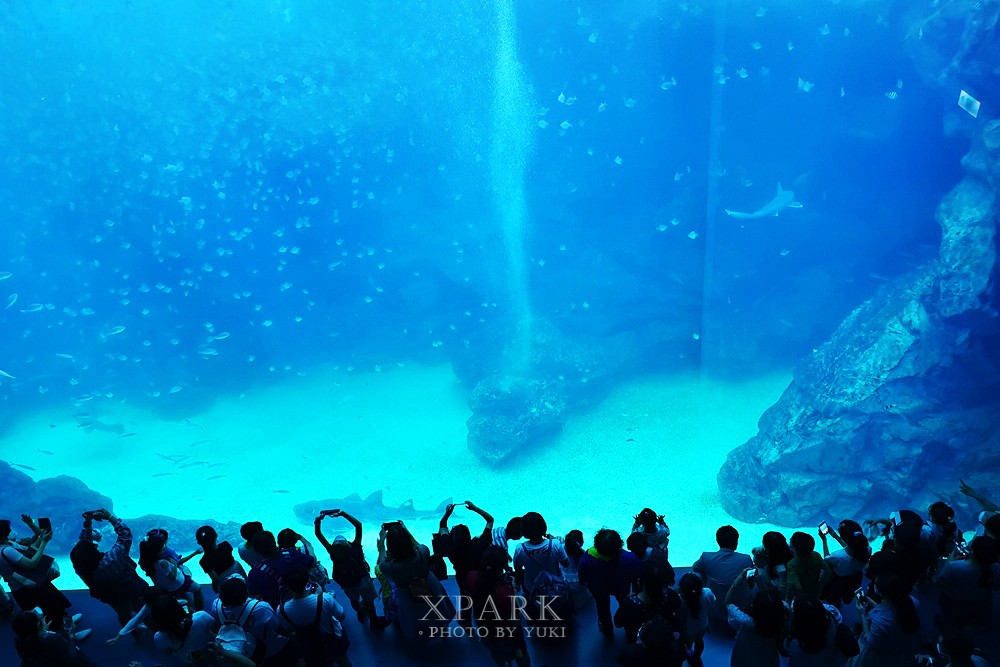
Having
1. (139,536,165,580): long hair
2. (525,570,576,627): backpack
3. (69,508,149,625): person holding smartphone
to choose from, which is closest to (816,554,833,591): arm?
(525,570,576,627): backpack

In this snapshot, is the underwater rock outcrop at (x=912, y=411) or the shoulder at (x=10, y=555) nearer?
the shoulder at (x=10, y=555)

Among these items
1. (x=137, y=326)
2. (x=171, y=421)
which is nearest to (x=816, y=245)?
(x=171, y=421)

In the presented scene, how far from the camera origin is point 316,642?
3.11m

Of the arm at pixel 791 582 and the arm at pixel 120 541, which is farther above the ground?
the arm at pixel 120 541

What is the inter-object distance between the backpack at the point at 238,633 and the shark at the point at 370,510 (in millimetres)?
8925

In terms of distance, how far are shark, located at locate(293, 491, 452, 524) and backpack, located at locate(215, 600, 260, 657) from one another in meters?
8.92

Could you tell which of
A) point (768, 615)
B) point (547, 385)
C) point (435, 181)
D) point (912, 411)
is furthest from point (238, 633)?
point (435, 181)

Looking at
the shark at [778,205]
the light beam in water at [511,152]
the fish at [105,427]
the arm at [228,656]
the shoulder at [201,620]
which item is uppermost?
the light beam in water at [511,152]

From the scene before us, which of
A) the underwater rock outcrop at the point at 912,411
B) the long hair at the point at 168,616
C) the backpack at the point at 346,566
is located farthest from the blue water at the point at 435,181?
the long hair at the point at 168,616

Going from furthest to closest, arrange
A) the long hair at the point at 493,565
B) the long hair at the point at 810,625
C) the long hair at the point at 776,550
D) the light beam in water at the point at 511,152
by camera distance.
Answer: the light beam in water at the point at 511,152
the long hair at the point at 776,550
the long hair at the point at 493,565
the long hair at the point at 810,625

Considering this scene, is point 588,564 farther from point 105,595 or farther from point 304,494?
point 304,494

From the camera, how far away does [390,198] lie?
962 inches

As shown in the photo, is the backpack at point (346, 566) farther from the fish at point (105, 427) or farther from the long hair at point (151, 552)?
the fish at point (105, 427)

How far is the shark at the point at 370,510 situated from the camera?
1189cm
